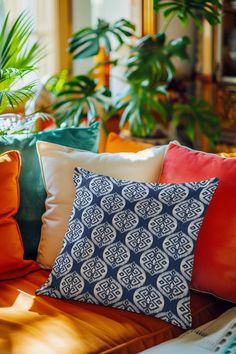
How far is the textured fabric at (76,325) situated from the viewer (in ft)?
5.43

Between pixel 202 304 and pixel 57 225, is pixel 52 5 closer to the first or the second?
pixel 57 225

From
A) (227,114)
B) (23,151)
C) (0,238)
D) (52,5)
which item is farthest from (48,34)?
(0,238)

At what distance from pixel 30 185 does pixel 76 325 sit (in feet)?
2.02

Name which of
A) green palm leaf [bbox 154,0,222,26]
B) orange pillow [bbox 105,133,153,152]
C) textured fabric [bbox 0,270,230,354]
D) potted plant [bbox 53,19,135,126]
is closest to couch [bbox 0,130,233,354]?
textured fabric [bbox 0,270,230,354]

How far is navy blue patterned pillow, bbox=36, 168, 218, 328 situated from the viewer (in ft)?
5.95

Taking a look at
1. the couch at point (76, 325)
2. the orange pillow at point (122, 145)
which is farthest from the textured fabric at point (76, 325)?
the orange pillow at point (122, 145)

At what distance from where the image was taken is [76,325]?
69.1 inches

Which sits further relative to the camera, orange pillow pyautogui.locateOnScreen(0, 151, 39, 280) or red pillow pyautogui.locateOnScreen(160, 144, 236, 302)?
orange pillow pyautogui.locateOnScreen(0, 151, 39, 280)

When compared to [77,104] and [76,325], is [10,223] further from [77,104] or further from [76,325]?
[77,104]

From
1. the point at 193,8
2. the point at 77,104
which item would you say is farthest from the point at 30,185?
the point at 193,8

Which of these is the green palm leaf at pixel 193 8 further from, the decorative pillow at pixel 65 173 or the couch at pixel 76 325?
the couch at pixel 76 325

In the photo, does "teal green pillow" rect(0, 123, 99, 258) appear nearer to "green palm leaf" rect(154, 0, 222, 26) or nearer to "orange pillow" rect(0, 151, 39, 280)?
"orange pillow" rect(0, 151, 39, 280)

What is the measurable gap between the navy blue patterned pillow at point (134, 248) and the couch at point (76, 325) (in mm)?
35

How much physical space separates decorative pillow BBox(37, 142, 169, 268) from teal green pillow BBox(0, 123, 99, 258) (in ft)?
0.16
